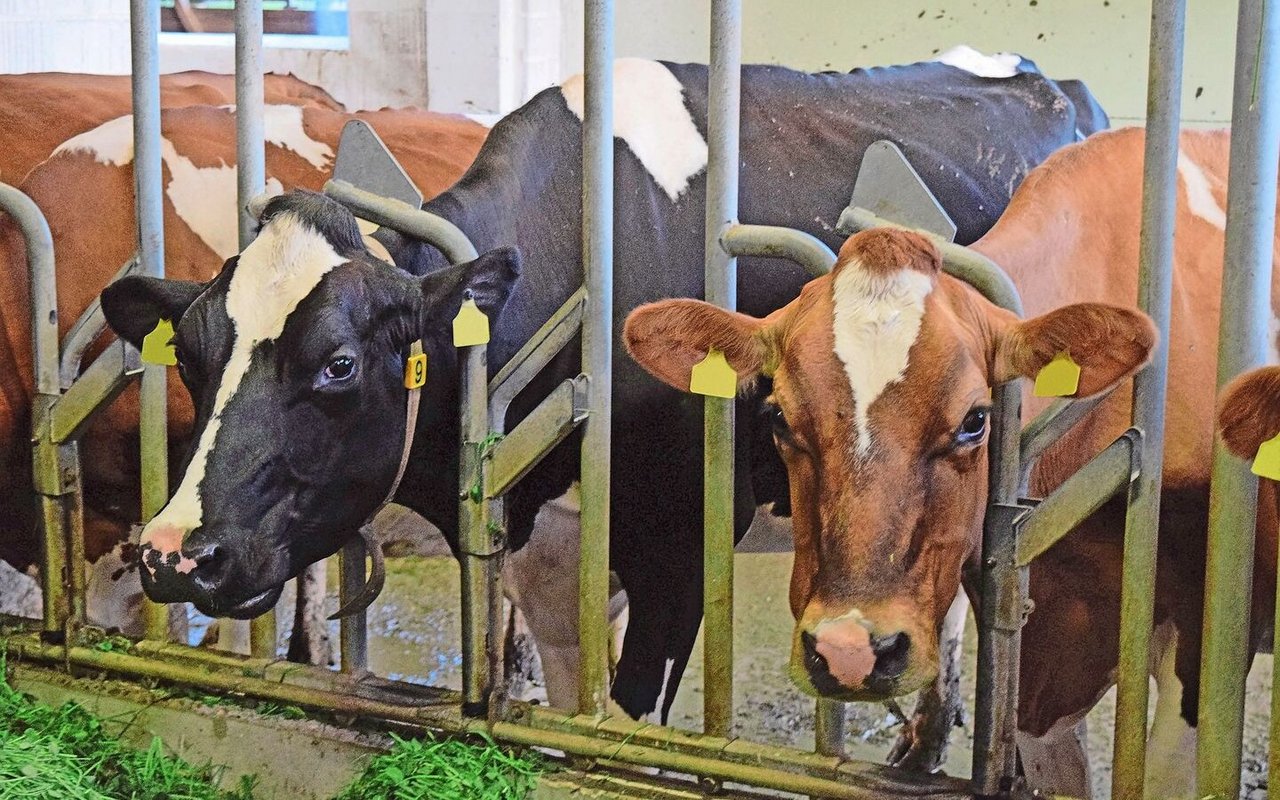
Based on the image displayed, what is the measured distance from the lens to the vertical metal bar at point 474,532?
10.1 ft

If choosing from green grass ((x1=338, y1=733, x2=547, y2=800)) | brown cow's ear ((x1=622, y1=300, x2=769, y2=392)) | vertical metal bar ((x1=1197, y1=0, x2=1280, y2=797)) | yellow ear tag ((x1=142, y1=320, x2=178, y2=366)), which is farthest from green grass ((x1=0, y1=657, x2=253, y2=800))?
vertical metal bar ((x1=1197, y1=0, x2=1280, y2=797))

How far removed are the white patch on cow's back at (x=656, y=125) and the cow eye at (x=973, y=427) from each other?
4.38ft

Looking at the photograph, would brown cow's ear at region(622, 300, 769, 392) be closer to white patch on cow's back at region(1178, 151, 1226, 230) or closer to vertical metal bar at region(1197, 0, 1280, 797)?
vertical metal bar at region(1197, 0, 1280, 797)

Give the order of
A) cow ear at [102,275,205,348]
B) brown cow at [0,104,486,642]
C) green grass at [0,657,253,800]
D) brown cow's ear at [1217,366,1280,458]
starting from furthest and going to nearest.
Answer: brown cow at [0,104,486,642]
cow ear at [102,275,205,348]
green grass at [0,657,253,800]
brown cow's ear at [1217,366,1280,458]

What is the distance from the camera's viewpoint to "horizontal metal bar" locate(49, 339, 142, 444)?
3461 millimetres

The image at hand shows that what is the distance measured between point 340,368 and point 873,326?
1096mm

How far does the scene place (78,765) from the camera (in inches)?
125

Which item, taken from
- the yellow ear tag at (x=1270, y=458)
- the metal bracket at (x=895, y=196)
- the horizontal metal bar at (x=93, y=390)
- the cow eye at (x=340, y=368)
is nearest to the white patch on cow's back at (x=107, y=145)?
the horizontal metal bar at (x=93, y=390)

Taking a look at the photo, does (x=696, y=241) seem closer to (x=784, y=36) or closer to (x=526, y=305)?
(x=526, y=305)

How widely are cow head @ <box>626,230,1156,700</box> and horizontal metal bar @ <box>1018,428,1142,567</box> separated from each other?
0.12 m

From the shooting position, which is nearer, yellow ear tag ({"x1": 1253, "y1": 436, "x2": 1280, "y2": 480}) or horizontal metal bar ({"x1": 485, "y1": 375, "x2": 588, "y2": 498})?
yellow ear tag ({"x1": 1253, "y1": 436, "x2": 1280, "y2": 480})

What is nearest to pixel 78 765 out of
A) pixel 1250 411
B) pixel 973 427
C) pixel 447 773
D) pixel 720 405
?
pixel 447 773

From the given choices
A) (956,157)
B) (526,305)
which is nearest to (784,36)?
(956,157)

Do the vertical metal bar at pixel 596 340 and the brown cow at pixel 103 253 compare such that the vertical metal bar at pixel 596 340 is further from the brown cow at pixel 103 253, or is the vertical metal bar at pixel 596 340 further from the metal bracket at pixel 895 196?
the brown cow at pixel 103 253
